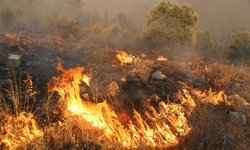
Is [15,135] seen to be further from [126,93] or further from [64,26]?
[64,26]

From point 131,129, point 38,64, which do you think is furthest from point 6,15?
point 131,129

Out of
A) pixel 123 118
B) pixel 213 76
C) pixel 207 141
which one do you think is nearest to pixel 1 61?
pixel 123 118

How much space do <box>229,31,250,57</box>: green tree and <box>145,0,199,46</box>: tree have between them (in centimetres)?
498

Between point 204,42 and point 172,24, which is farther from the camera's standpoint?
point 204,42

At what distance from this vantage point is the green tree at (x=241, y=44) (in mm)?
13103

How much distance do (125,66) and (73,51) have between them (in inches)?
203

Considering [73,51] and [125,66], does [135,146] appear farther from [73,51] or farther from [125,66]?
[73,51]

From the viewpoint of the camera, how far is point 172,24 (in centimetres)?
1295

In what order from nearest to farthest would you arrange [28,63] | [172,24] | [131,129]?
[131,129], [28,63], [172,24]

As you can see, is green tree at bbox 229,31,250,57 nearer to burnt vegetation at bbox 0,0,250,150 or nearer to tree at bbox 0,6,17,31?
burnt vegetation at bbox 0,0,250,150

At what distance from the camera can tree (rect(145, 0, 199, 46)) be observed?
508 inches

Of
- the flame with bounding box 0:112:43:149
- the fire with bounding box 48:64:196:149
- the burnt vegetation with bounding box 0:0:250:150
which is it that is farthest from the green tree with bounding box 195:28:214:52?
the flame with bounding box 0:112:43:149

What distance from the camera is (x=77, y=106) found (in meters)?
3.54

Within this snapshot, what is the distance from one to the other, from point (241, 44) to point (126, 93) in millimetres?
15242
